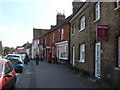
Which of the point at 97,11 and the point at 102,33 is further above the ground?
the point at 97,11

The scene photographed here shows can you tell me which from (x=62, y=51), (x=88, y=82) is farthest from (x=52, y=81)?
(x=62, y=51)

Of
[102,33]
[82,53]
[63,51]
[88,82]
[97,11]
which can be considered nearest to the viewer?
[102,33]

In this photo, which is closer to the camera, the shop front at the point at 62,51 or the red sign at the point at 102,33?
the red sign at the point at 102,33

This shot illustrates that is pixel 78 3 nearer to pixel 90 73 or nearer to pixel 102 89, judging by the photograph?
pixel 90 73

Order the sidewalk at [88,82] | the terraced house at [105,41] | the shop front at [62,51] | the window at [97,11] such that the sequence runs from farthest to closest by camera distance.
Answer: the shop front at [62,51] → the window at [97,11] → the sidewalk at [88,82] → the terraced house at [105,41]

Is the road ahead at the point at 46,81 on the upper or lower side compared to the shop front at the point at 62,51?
lower

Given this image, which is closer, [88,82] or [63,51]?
[88,82]

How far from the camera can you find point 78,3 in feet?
75.4

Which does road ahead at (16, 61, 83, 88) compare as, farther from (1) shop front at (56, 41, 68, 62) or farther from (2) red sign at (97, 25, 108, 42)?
(1) shop front at (56, 41, 68, 62)

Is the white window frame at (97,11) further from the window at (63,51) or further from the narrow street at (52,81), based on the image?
the window at (63,51)

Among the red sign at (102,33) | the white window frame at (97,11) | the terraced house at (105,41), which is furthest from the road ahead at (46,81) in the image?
the white window frame at (97,11)

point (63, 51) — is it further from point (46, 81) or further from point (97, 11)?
point (46, 81)

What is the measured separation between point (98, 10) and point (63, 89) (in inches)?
237

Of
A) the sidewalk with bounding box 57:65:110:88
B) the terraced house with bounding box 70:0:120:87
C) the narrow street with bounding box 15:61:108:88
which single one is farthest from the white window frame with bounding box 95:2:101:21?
the narrow street with bounding box 15:61:108:88
